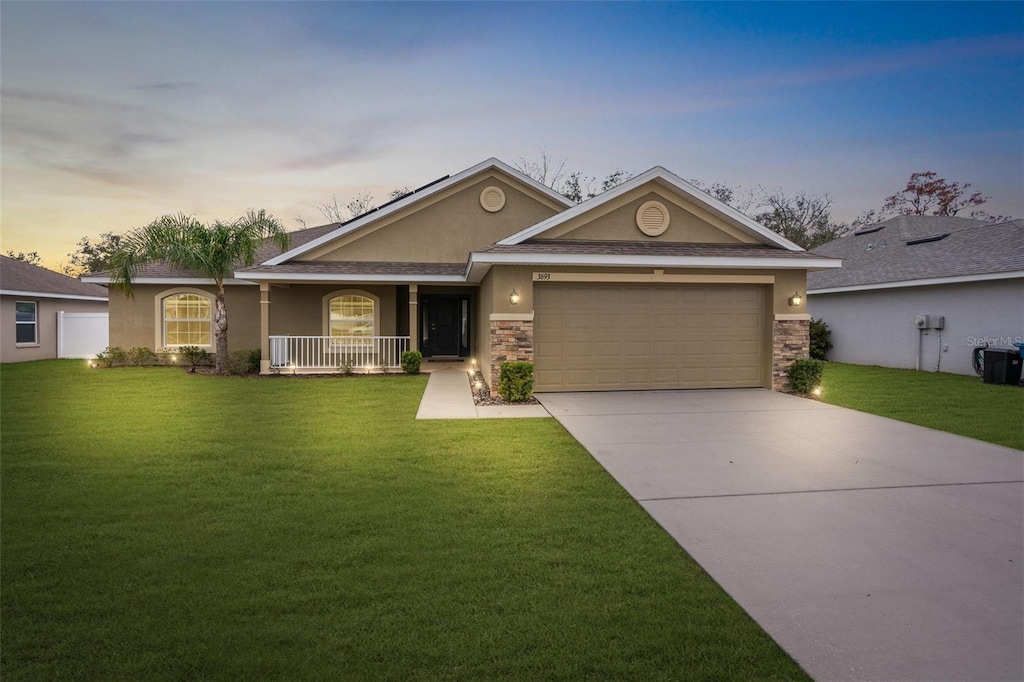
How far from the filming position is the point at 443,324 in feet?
58.8

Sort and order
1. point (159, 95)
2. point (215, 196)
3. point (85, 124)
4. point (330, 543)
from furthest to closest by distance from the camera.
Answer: point (215, 196)
point (85, 124)
point (159, 95)
point (330, 543)

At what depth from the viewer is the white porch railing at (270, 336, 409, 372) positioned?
15765 millimetres

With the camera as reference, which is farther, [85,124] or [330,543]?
[85,124]

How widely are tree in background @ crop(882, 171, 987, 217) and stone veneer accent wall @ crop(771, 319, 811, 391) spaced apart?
33.0m

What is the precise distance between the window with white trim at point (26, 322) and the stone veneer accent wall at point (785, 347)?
24.0 m

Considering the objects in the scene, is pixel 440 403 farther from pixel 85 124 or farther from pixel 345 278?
pixel 85 124

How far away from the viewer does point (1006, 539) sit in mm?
4180

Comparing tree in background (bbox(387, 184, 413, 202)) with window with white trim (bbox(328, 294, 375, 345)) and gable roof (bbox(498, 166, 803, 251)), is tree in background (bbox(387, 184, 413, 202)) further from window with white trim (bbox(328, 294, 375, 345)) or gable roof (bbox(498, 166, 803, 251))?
gable roof (bbox(498, 166, 803, 251))

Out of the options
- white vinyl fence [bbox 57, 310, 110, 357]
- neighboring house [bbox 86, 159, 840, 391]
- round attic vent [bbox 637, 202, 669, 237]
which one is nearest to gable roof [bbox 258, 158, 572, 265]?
neighboring house [bbox 86, 159, 840, 391]

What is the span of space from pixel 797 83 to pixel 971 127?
823cm

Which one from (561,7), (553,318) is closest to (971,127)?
(561,7)

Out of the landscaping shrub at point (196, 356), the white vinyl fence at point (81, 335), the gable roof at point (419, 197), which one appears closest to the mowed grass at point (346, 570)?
the gable roof at point (419, 197)

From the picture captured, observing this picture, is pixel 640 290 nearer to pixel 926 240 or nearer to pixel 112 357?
pixel 926 240

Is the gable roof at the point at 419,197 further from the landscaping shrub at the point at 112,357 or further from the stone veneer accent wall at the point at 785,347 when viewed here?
the stone veneer accent wall at the point at 785,347
